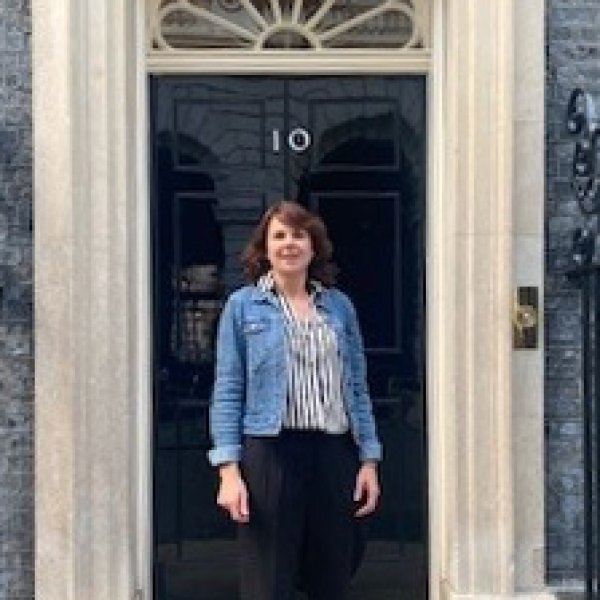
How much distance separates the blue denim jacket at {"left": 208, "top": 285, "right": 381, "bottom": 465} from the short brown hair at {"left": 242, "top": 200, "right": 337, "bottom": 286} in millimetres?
102

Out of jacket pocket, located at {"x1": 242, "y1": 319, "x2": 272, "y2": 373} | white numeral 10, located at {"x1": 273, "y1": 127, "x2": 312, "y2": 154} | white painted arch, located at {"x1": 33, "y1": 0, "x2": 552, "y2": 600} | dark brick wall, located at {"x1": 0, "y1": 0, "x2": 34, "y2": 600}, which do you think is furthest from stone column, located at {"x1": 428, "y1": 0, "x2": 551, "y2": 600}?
dark brick wall, located at {"x1": 0, "y1": 0, "x2": 34, "y2": 600}

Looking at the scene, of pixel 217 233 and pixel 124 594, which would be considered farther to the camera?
pixel 217 233

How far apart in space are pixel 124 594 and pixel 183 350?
41.7 inches

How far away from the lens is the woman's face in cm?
432

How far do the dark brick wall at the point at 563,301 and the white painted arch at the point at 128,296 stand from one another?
0.36 ft

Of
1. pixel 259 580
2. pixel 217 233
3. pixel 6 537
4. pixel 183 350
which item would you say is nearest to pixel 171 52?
pixel 217 233

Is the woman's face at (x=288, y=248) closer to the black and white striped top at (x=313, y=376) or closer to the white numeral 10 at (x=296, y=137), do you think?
the black and white striped top at (x=313, y=376)

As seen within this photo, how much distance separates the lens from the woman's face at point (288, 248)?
4.32 metres

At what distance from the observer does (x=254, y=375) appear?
14.1 feet

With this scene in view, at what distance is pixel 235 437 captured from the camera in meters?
4.29

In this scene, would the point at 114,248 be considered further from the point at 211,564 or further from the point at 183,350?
the point at 211,564

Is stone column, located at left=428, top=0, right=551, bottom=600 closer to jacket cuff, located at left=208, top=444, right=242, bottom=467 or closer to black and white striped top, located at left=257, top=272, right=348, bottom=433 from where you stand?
black and white striped top, located at left=257, top=272, right=348, bottom=433

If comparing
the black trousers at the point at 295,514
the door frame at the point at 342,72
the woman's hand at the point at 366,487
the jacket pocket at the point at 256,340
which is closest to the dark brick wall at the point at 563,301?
the door frame at the point at 342,72

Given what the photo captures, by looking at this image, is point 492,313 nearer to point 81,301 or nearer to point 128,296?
point 128,296
